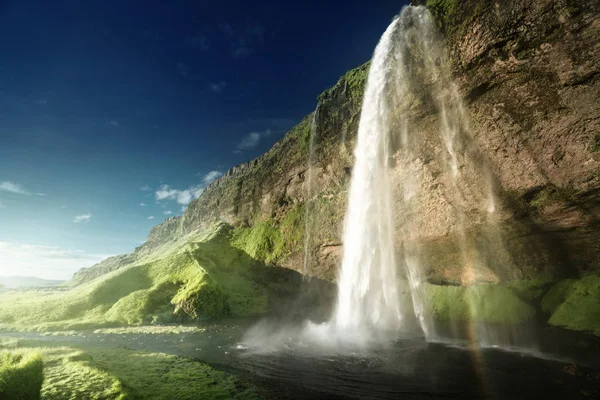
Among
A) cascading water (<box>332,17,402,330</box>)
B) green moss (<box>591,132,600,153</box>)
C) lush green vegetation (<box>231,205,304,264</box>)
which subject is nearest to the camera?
green moss (<box>591,132,600,153</box>)

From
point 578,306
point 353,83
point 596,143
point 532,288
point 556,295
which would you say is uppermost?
point 353,83

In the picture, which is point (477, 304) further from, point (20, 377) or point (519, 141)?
point (20, 377)

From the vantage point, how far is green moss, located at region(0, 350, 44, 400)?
8.95 metres

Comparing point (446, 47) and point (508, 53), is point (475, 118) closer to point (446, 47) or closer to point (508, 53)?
point (508, 53)

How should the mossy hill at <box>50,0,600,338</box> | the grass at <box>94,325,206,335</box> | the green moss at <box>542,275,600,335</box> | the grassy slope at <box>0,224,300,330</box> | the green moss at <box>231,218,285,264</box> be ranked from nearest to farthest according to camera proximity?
the mossy hill at <box>50,0,600,338</box> < the green moss at <box>542,275,600,335</box> < the grass at <box>94,325,206,335</box> < the grassy slope at <box>0,224,300,330</box> < the green moss at <box>231,218,285,264</box>

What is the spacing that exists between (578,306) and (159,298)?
46116 millimetres

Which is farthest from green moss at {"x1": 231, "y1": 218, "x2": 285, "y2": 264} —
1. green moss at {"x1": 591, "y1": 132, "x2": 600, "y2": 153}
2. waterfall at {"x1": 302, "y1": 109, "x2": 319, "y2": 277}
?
green moss at {"x1": 591, "y1": 132, "x2": 600, "y2": 153}

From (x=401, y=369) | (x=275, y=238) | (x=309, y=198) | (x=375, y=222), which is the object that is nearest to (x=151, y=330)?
(x=401, y=369)

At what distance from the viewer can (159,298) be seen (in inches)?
1626

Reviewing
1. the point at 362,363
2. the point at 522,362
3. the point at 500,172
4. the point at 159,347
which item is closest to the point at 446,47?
the point at 500,172

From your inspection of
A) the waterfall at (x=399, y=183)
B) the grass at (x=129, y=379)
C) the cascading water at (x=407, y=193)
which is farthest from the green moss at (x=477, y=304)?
the grass at (x=129, y=379)

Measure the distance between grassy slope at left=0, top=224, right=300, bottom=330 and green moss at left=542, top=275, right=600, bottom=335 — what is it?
3494 centimetres

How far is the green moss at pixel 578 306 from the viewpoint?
2483 centimetres

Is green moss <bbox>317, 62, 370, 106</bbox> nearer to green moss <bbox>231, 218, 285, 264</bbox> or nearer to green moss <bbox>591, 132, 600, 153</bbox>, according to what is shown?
green moss <bbox>591, 132, 600, 153</bbox>
